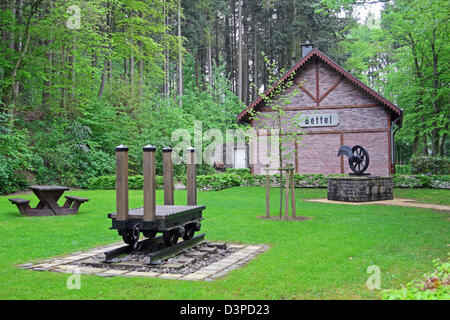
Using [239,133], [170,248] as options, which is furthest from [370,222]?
[239,133]

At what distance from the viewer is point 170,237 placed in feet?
23.0

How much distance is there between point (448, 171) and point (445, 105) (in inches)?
199

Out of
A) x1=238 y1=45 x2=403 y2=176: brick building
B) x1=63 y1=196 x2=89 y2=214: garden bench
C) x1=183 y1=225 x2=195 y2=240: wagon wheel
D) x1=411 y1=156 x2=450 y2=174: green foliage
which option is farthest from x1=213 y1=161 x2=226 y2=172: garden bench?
x1=183 y1=225 x2=195 y2=240: wagon wheel

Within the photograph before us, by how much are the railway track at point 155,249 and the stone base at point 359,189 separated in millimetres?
9789

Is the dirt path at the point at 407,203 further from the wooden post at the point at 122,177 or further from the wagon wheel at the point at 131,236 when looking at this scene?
the wooden post at the point at 122,177

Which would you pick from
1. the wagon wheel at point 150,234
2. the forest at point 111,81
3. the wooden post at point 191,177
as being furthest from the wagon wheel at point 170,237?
the forest at point 111,81

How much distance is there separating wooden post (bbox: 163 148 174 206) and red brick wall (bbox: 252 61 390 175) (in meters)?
15.3

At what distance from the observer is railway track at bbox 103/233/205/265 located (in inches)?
250

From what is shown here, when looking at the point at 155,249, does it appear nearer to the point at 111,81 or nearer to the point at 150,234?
the point at 150,234

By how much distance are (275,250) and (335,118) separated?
17293mm

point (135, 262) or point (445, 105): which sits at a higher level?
point (445, 105)

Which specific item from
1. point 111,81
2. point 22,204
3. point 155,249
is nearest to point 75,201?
point 22,204

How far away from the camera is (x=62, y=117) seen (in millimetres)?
24141
